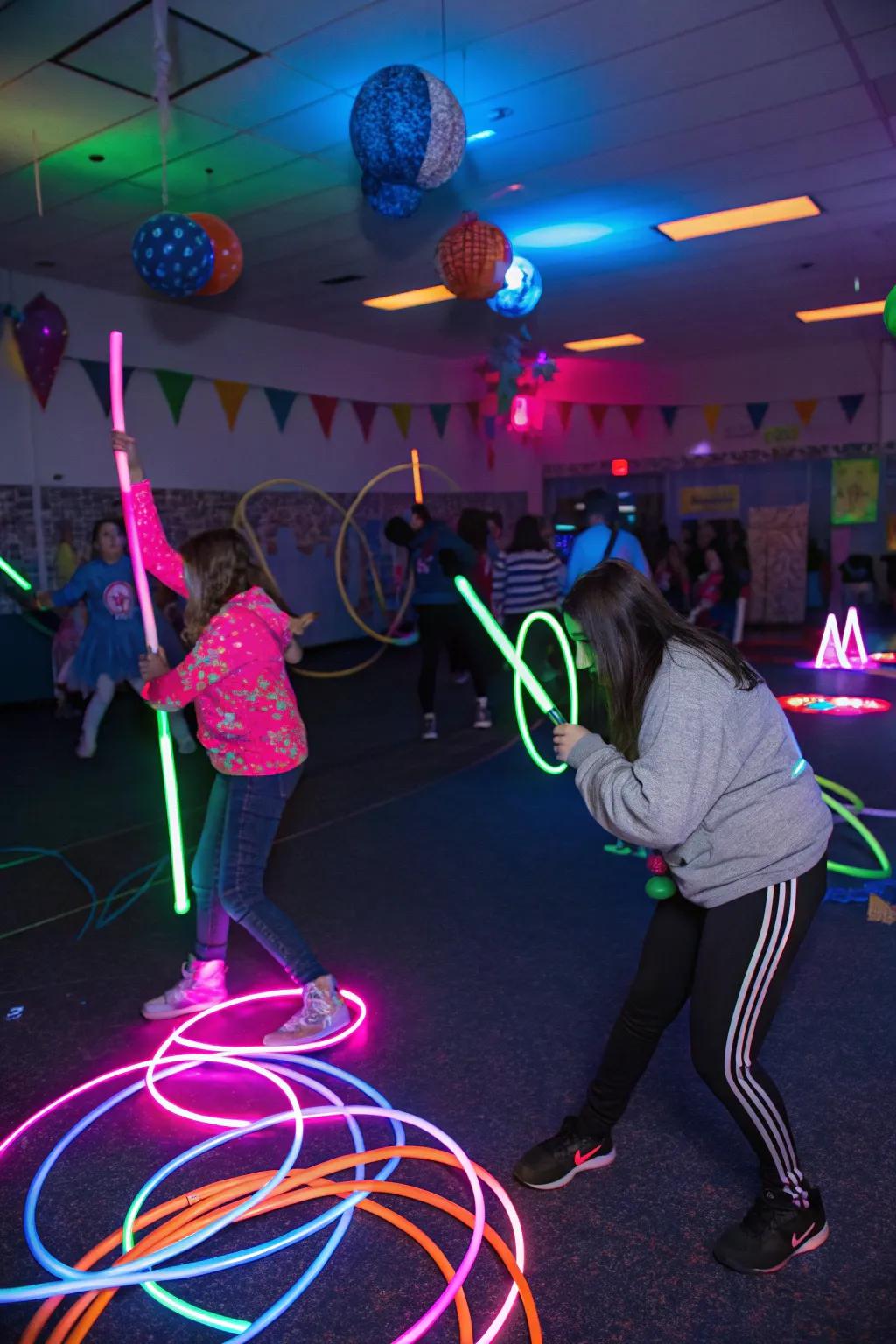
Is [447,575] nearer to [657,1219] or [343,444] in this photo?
[657,1219]

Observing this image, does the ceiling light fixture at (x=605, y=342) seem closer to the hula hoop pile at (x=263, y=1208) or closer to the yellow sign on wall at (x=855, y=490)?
the yellow sign on wall at (x=855, y=490)

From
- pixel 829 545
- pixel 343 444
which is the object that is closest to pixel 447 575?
pixel 343 444

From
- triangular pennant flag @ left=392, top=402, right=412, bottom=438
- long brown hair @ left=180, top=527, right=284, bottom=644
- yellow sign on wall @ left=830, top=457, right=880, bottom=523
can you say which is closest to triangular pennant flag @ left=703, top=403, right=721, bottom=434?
yellow sign on wall @ left=830, top=457, right=880, bottom=523

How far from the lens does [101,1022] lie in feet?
10.8

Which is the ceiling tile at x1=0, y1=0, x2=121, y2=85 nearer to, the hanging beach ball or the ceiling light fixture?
the hanging beach ball

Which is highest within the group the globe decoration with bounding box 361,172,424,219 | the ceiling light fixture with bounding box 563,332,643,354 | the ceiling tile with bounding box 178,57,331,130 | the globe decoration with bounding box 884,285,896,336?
the ceiling tile with bounding box 178,57,331,130

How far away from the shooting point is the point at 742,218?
8250 mm

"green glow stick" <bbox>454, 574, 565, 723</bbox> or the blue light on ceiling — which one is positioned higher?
the blue light on ceiling

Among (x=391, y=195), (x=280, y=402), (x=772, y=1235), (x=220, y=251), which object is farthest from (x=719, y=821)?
(x=280, y=402)

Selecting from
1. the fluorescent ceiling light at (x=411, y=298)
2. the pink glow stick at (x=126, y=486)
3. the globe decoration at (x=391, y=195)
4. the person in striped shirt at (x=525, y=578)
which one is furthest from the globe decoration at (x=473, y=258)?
the fluorescent ceiling light at (x=411, y=298)

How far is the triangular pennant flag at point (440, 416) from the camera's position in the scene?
14453 mm

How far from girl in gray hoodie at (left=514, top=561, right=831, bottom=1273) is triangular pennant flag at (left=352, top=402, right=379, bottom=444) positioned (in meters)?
11.8

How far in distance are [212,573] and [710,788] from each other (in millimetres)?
1719

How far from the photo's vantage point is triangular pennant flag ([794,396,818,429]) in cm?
1457
